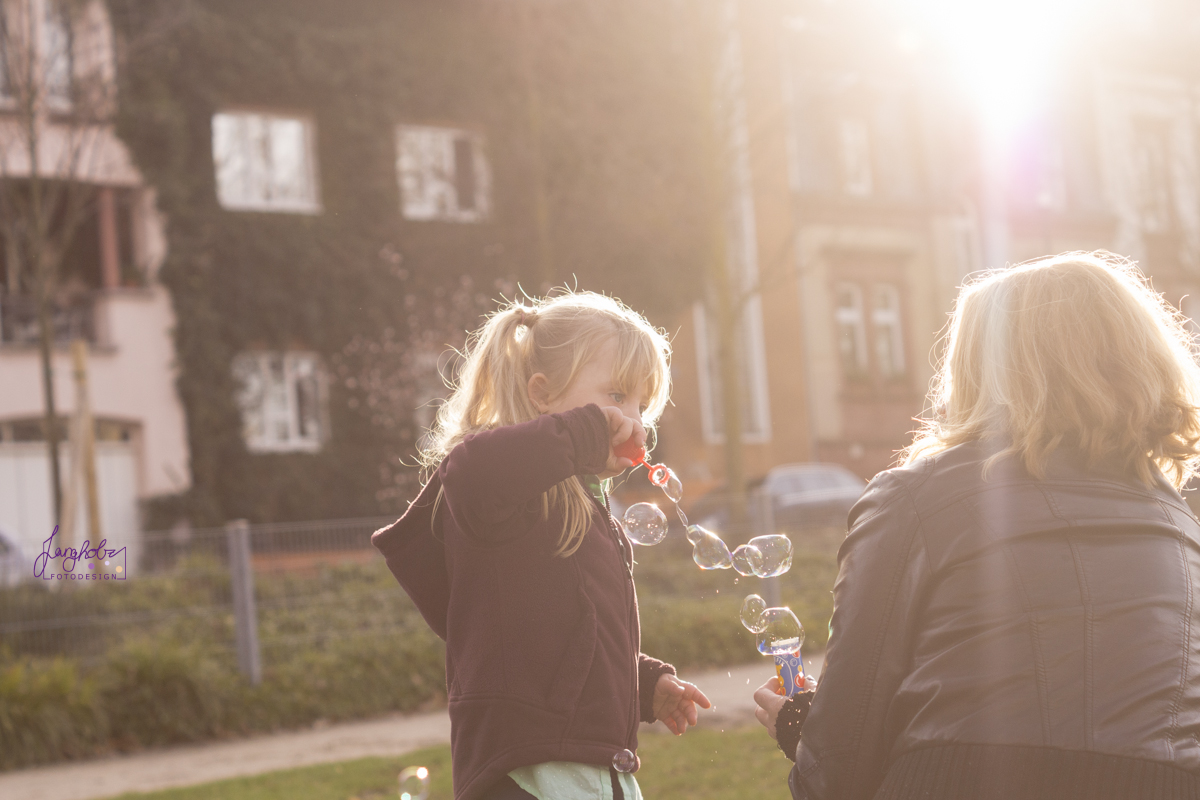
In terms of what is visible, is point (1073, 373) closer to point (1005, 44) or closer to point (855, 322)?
point (855, 322)

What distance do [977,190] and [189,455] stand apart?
1915 cm

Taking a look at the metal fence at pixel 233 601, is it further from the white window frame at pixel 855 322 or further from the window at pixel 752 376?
the white window frame at pixel 855 322

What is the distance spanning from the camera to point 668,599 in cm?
1007

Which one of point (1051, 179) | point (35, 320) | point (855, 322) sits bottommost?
point (855, 322)

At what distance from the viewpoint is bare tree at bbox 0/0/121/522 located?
10898mm

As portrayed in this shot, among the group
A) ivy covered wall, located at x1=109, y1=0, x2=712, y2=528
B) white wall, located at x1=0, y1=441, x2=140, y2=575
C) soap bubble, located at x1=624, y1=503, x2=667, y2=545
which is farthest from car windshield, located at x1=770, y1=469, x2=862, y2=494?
soap bubble, located at x1=624, y1=503, x2=667, y2=545

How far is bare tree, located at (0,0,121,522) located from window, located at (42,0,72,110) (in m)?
0.02

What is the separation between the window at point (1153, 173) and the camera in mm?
28188

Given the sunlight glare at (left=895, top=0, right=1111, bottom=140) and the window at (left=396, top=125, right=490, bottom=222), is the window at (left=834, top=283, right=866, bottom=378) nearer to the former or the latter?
the sunlight glare at (left=895, top=0, right=1111, bottom=140)

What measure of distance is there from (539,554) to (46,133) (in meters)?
Answer: 16.0

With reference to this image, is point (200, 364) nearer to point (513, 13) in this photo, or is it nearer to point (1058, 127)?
point (513, 13)

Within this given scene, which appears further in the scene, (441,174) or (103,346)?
(441,174)

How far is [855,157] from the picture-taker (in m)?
26.5
